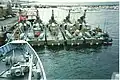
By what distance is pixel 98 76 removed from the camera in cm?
782

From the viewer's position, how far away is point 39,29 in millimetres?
14438

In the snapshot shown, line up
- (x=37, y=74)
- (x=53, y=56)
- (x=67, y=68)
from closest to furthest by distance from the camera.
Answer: (x=37, y=74) → (x=67, y=68) → (x=53, y=56)

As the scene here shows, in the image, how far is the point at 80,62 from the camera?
30.5 feet

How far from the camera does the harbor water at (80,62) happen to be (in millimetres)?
7845

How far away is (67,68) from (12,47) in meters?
2.26

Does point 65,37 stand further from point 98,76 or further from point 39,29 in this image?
point 98,76

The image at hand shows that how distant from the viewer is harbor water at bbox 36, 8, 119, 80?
25.7ft

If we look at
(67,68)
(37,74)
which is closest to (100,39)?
(67,68)

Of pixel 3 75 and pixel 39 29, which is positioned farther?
pixel 39 29

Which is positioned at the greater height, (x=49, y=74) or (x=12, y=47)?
(x=12, y=47)

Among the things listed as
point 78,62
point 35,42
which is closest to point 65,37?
point 35,42

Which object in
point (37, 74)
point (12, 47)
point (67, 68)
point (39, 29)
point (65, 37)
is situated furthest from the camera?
point (39, 29)

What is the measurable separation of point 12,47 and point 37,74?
10.3 feet

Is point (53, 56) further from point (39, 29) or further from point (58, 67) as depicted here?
point (39, 29)
